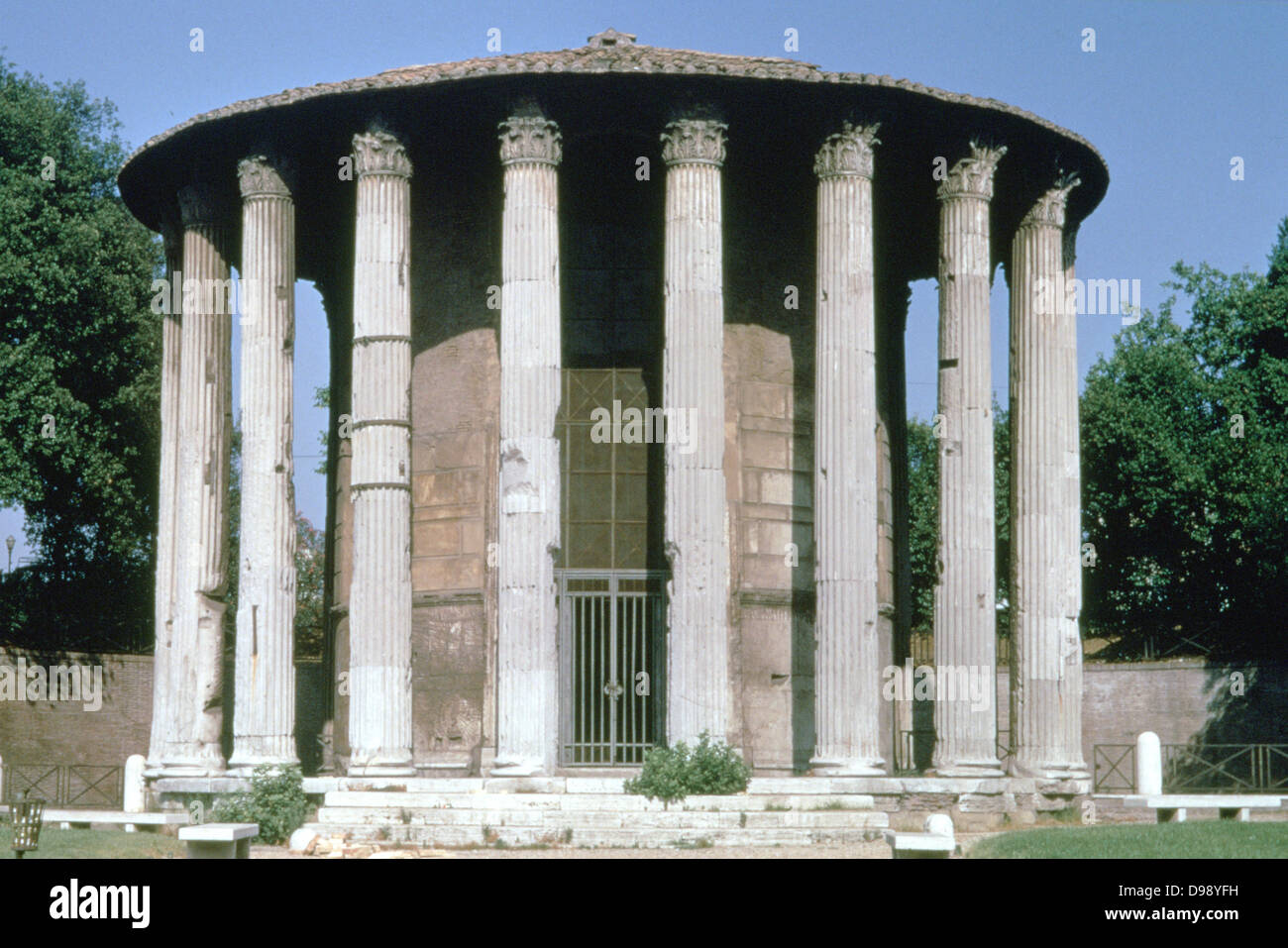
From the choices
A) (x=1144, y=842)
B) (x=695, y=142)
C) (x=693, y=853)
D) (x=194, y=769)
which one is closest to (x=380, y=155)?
(x=695, y=142)

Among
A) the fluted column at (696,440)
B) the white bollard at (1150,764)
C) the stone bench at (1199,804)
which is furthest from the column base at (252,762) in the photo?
the white bollard at (1150,764)

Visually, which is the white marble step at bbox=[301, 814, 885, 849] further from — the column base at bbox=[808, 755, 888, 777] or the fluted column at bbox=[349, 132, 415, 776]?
the fluted column at bbox=[349, 132, 415, 776]

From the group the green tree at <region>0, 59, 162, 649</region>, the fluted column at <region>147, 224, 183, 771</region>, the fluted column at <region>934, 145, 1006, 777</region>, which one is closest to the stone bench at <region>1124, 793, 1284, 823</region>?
the fluted column at <region>934, 145, 1006, 777</region>

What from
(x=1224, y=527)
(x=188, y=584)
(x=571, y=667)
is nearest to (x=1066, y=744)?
(x=571, y=667)

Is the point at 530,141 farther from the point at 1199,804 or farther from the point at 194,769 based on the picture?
the point at 1199,804

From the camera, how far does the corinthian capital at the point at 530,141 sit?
2402 centimetres

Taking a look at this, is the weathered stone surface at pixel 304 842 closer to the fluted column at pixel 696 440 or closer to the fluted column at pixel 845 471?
→ the fluted column at pixel 696 440

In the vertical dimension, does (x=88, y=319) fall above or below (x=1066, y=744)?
above

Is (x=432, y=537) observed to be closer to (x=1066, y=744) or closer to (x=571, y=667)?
(x=571, y=667)

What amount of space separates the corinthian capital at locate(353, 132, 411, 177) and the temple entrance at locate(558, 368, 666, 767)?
3997 mm

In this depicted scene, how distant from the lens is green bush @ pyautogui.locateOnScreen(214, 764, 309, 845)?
22.6 m

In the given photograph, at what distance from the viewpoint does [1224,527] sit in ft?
141
